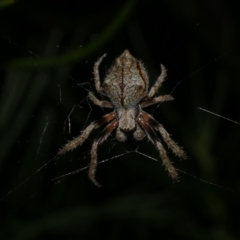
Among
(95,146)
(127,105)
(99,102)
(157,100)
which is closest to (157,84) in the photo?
(157,100)

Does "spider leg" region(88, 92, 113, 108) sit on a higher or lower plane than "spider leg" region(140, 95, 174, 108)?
higher

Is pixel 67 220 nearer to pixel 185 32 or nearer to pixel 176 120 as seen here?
pixel 176 120

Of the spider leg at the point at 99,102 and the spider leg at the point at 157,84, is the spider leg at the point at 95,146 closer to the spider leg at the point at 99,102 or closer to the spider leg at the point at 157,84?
the spider leg at the point at 99,102

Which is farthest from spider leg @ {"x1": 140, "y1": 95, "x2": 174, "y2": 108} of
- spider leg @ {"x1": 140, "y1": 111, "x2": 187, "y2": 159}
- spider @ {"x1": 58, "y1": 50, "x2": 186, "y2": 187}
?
spider leg @ {"x1": 140, "y1": 111, "x2": 187, "y2": 159}

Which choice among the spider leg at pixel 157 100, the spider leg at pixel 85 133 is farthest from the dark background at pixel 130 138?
the spider leg at pixel 157 100

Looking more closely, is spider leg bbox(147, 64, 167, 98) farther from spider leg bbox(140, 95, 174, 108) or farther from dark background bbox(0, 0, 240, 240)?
dark background bbox(0, 0, 240, 240)

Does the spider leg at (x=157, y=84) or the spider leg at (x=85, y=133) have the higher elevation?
the spider leg at (x=157, y=84)

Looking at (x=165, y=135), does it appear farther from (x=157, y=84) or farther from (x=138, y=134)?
(x=157, y=84)

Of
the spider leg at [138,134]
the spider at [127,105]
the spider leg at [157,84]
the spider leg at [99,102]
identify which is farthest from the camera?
the spider leg at [138,134]
